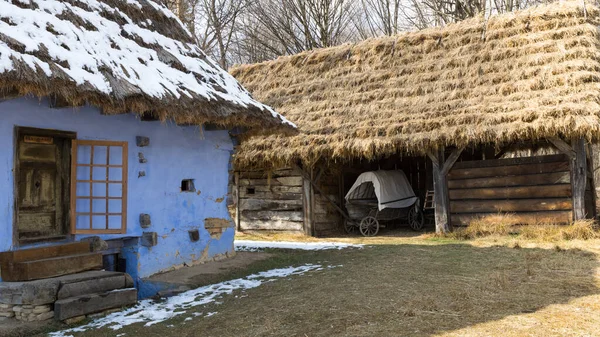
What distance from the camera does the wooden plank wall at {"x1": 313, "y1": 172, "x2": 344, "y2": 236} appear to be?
13086 millimetres

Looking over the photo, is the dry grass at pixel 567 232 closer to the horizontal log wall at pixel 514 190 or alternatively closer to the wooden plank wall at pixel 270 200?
the horizontal log wall at pixel 514 190

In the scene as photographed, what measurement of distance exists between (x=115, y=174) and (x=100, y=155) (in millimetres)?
296

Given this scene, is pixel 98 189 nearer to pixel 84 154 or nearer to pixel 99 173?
pixel 99 173

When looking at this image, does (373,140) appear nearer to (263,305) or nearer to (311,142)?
(311,142)

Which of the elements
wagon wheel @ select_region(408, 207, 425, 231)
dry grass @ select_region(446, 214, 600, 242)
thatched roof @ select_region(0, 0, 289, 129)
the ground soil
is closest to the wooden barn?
dry grass @ select_region(446, 214, 600, 242)

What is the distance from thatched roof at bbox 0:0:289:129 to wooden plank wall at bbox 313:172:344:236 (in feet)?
15.8

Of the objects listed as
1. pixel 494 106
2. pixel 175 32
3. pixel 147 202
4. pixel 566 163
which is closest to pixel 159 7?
pixel 175 32

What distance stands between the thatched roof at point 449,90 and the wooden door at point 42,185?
5.57m

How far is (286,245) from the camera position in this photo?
10.8m

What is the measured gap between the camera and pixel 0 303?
5.49m

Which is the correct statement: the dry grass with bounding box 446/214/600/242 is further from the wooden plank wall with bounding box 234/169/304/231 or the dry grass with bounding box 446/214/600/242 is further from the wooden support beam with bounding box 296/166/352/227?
the wooden plank wall with bounding box 234/169/304/231

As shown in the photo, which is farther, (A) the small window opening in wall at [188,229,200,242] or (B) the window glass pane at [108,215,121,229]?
(A) the small window opening in wall at [188,229,200,242]

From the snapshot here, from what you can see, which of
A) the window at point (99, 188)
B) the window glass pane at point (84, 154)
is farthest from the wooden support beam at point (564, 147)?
the window glass pane at point (84, 154)

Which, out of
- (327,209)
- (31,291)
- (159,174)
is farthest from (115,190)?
(327,209)
